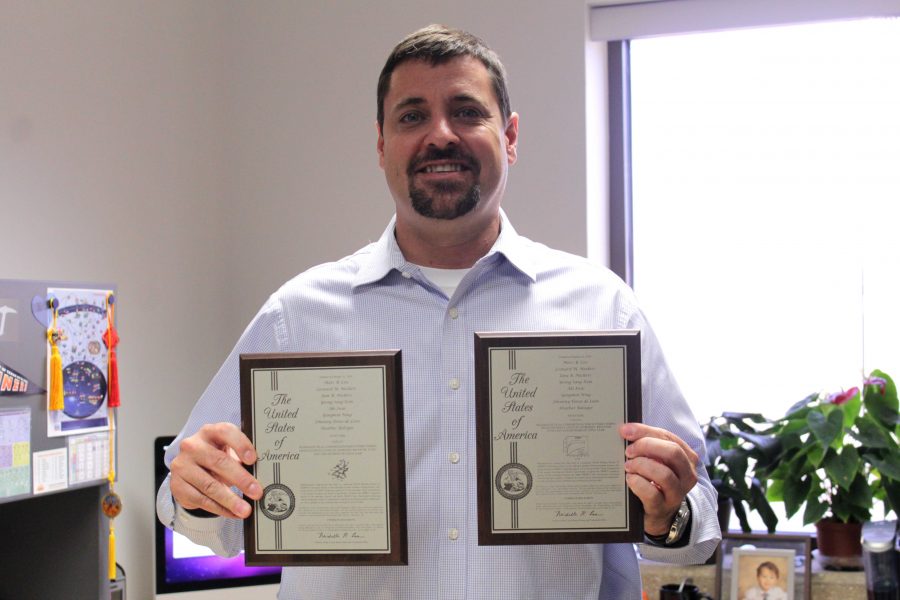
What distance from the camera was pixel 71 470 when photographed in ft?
6.71

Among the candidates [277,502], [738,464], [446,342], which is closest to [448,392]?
[446,342]

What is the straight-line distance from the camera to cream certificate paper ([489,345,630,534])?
1.32m

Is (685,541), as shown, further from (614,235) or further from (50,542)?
(614,235)

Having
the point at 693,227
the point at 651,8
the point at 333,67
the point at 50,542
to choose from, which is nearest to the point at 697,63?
the point at 651,8

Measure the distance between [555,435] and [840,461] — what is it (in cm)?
146

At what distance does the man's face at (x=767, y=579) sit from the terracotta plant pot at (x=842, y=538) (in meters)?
0.19

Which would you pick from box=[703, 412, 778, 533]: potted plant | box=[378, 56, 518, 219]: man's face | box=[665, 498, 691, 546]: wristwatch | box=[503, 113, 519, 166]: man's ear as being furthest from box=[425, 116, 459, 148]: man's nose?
box=[703, 412, 778, 533]: potted plant

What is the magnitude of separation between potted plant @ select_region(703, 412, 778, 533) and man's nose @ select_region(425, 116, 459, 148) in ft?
4.59

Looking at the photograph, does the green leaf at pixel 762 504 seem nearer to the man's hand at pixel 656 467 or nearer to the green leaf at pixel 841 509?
the green leaf at pixel 841 509

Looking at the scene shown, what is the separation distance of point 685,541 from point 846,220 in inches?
75.7

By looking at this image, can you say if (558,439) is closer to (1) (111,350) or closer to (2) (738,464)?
(1) (111,350)

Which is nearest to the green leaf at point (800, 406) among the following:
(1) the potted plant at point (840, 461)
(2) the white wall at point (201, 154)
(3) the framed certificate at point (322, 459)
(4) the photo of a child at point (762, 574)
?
(1) the potted plant at point (840, 461)

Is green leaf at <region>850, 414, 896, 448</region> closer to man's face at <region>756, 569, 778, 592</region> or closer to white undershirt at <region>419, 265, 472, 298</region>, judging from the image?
man's face at <region>756, 569, 778, 592</region>

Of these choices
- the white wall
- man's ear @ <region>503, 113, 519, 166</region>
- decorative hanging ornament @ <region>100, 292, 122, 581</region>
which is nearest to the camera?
man's ear @ <region>503, 113, 519, 166</region>
